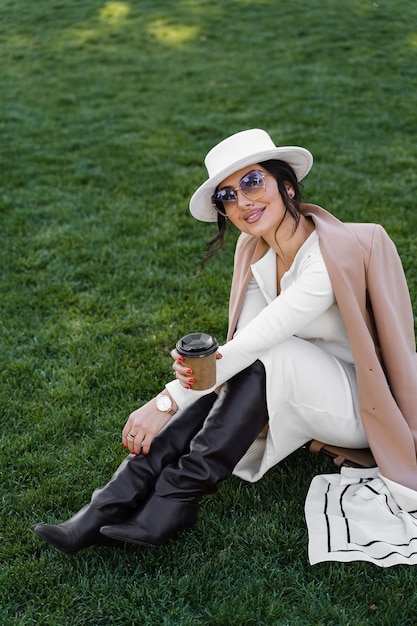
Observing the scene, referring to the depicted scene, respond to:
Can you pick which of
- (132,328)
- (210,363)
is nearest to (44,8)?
(132,328)

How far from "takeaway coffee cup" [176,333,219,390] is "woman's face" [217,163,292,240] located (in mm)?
541

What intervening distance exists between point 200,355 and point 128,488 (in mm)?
609

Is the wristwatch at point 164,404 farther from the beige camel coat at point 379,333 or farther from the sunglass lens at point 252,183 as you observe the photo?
the sunglass lens at point 252,183

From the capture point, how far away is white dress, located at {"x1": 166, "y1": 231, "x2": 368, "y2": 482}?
8.94 ft

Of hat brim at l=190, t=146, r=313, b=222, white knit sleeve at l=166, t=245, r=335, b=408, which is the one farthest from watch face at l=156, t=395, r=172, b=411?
hat brim at l=190, t=146, r=313, b=222

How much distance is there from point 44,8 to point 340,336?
11.0 m

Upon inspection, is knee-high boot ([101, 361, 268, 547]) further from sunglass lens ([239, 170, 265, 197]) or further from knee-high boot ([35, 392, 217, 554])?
sunglass lens ([239, 170, 265, 197])

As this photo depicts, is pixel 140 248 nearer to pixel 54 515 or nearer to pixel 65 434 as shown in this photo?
pixel 65 434

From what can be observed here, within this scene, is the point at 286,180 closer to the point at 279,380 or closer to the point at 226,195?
the point at 226,195

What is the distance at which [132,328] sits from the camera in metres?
4.43

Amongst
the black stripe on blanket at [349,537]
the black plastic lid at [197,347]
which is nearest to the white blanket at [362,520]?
the black stripe on blanket at [349,537]

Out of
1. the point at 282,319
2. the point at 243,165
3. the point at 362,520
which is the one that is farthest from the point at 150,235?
the point at 362,520

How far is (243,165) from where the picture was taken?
275cm

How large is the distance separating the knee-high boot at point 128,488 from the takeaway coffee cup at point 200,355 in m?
0.29
